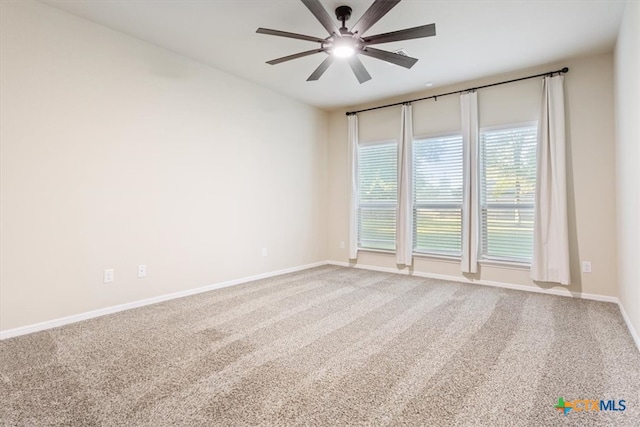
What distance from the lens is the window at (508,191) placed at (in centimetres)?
402

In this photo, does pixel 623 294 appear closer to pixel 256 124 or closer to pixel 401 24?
pixel 401 24

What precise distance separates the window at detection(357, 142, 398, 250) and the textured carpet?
1.98m

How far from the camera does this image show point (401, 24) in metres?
2.99

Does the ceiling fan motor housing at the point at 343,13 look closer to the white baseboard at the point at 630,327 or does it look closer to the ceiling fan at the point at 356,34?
the ceiling fan at the point at 356,34

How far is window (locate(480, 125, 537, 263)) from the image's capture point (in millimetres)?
4016

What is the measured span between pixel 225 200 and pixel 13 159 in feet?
6.74

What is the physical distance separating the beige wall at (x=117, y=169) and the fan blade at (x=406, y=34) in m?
2.32

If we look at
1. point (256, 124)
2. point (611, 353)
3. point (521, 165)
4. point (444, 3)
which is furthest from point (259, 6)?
point (611, 353)

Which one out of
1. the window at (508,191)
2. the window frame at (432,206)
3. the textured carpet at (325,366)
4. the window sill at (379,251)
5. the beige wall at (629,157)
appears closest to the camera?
the textured carpet at (325,366)

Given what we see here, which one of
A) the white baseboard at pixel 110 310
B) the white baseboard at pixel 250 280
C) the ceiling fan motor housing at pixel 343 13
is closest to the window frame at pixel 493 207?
the white baseboard at pixel 250 280

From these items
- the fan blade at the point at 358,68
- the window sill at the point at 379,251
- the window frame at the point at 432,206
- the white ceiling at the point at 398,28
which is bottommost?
the window sill at the point at 379,251

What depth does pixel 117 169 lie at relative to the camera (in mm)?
3172

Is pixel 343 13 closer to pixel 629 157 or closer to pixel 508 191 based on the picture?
pixel 629 157

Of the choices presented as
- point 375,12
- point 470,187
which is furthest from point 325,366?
point 470,187
